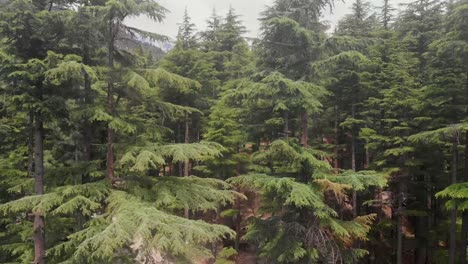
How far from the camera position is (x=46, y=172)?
13.3 meters

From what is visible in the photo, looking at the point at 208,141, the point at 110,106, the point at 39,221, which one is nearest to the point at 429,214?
the point at 208,141

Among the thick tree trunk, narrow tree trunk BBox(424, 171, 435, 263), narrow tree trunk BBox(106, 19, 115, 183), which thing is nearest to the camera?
narrow tree trunk BBox(106, 19, 115, 183)

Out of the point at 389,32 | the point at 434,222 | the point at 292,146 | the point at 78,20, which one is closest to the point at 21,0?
the point at 78,20

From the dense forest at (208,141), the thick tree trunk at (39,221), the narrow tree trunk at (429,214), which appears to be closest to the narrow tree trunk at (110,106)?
the dense forest at (208,141)

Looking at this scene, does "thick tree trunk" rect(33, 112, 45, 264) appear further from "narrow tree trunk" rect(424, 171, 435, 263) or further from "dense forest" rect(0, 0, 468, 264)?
"narrow tree trunk" rect(424, 171, 435, 263)

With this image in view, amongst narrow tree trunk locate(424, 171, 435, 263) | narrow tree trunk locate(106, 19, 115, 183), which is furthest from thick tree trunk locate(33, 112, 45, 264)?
narrow tree trunk locate(424, 171, 435, 263)

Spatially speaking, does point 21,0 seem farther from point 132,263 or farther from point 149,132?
point 132,263

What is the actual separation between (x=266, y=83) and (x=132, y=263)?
374 inches

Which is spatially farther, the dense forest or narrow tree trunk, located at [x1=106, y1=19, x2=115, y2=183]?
narrow tree trunk, located at [x1=106, y1=19, x2=115, y2=183]

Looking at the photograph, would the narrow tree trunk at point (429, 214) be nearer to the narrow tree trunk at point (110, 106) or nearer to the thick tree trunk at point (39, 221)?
the narrow tree trunk at point (110, 106)

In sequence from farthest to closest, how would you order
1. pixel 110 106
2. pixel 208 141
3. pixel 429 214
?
pixel 429 214 < pixel 208 141 < pixel 110 106

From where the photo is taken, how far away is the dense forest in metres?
11.0

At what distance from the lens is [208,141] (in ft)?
59.0

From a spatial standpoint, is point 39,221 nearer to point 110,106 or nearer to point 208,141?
point 110,106
